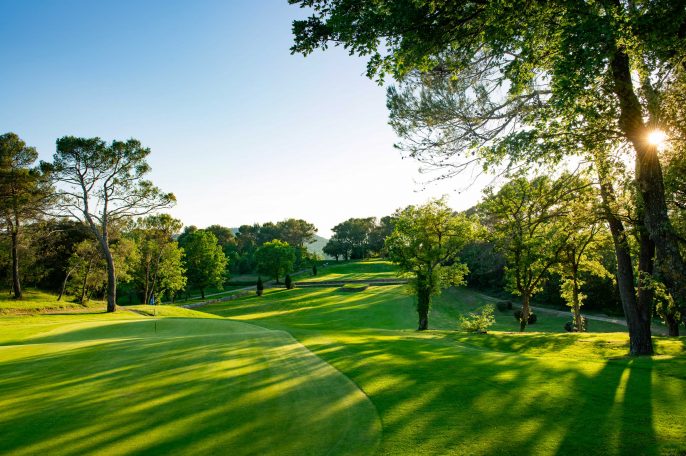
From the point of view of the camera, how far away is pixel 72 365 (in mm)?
9578

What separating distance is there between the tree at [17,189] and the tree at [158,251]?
13.3m

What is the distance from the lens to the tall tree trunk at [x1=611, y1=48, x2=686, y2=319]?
9.59 metres

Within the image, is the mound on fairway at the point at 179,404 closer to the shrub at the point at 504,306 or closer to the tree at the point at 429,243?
the tree at the point at 429,243

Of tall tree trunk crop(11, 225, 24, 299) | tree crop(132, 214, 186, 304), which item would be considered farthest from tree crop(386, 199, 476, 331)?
tall tree trunk crop(11, 225, 24, 299)

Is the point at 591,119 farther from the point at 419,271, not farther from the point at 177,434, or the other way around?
the point at 419,271

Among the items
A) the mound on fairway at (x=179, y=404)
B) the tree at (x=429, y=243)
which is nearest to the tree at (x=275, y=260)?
the tree at (x=429, y=243)

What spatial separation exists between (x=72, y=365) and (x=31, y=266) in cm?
4150

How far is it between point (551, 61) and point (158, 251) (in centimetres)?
4966

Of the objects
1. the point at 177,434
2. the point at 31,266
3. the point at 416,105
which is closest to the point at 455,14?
the point at 416,105

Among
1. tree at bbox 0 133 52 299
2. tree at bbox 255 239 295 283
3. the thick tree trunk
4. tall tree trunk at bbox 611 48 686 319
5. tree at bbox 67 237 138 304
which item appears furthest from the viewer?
tree at bbox 255 239 295 283

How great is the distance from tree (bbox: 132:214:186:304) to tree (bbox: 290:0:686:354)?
42.5 metres

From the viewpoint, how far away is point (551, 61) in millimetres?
8594

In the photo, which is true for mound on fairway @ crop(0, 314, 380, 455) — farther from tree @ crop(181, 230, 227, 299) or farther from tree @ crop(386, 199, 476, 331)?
tree @ crop(181, 230, 227, 299)

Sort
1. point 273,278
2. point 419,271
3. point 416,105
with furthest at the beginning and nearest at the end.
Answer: point 273,278, point 419,271, point 416,105
